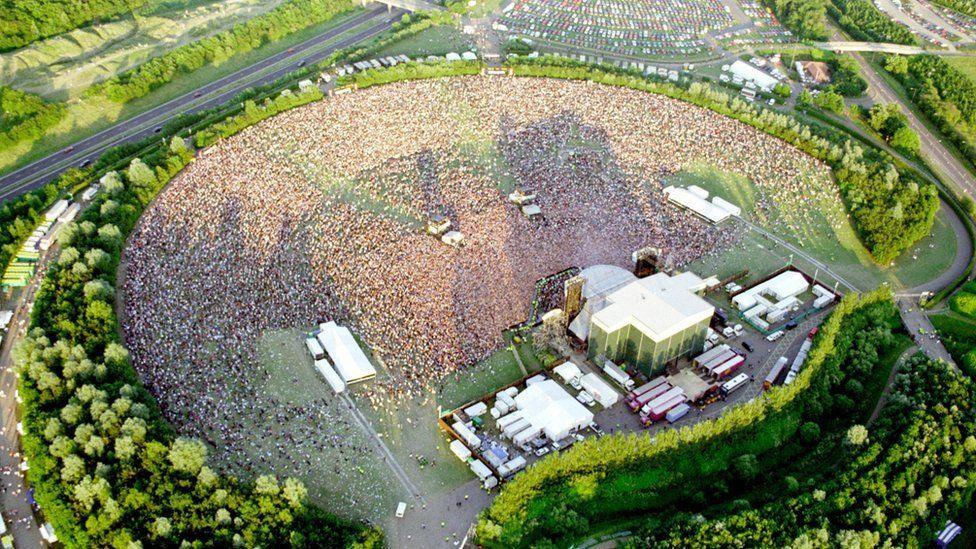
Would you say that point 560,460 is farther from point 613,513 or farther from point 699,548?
point 699,548

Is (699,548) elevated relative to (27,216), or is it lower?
lower

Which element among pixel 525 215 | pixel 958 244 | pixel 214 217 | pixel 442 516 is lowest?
pixel 958 244

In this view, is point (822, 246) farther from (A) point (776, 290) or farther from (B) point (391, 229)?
(B) point (391, 229)

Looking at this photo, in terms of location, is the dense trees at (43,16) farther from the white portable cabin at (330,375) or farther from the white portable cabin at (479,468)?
the white portable cabin at (479,468)

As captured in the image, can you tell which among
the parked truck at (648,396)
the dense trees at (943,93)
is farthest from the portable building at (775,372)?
the dense trees at (943,93)

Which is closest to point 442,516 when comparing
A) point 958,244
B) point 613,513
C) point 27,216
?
point 613,513

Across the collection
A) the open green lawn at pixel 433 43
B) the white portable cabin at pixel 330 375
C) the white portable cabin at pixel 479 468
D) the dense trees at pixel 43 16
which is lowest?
the white portable cabin at pixel 479 468
